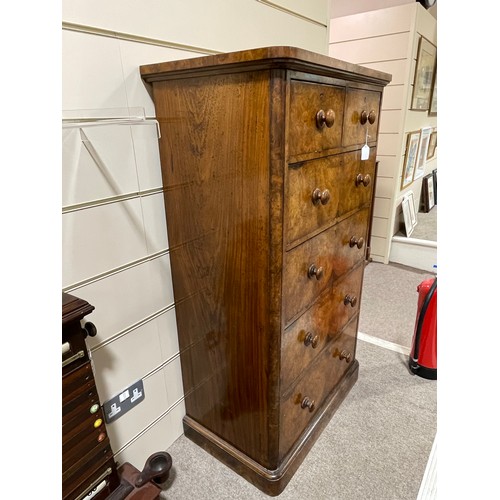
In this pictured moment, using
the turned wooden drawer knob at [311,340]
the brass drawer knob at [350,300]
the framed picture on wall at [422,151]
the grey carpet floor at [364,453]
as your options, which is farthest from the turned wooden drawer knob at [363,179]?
the framed picture on wall at [422,151]

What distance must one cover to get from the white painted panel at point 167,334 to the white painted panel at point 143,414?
9 centimetres

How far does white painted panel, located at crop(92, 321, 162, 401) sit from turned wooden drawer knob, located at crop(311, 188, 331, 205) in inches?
29.1

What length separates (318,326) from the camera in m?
1.33

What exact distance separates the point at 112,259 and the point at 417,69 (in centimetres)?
300

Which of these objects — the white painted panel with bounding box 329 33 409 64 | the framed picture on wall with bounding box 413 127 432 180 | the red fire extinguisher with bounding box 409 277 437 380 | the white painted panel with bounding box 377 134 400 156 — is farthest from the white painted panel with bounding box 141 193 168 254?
the framed picture on wall with bounding box 413 127 432 180

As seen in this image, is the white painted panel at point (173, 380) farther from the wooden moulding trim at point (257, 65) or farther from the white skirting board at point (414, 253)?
the white skirting board at point (414, 253)

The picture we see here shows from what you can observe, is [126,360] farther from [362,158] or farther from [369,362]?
[369,362]

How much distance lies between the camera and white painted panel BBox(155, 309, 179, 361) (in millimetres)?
1327

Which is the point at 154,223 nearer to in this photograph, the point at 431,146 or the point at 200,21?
the point at 200,21

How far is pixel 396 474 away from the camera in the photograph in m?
1.38

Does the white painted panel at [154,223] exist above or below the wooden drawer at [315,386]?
above

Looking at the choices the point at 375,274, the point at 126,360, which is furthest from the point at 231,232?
the point at 375,274

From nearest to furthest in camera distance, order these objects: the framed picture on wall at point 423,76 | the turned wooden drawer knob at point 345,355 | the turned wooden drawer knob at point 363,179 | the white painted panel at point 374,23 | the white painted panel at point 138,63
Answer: the white painted panel at point 138,63 < the turned wooden drawer knob at point 363,179 < the turned wooden drawer knob at point 345,355 < the white painted panel at point 374,23 < the framed picture on wall at point 423,76

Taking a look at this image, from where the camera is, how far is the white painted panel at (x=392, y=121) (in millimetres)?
2924
